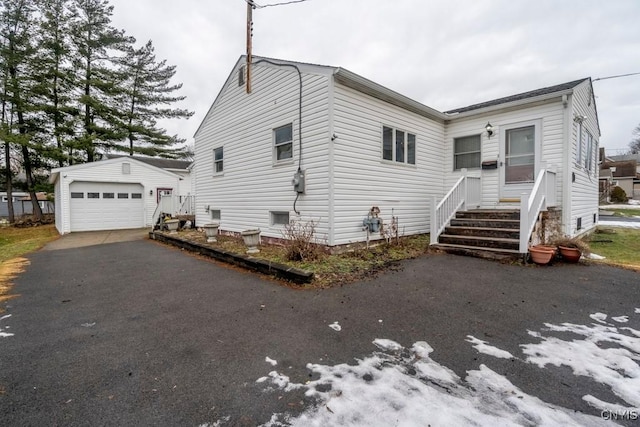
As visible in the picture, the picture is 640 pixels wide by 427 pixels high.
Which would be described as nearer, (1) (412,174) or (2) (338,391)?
(2) (338,391)

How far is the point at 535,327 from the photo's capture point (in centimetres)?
307

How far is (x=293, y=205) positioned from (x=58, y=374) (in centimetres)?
562

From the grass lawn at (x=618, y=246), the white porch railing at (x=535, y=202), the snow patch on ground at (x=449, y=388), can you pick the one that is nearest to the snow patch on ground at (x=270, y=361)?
the snow patch on ground at (x=449, y=388)

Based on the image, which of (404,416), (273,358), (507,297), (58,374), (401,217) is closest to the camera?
(404,416)

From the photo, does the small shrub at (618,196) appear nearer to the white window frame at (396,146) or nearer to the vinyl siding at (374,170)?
the vinyl siding at (374,170)

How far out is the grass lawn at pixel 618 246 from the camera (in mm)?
6070

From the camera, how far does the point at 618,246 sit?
25.8 ft

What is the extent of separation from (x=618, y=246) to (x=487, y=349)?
341 inches

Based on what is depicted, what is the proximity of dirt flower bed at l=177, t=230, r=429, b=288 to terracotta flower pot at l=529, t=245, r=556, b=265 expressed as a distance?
85.9 inches

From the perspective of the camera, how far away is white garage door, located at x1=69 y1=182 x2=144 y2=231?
14.5 m

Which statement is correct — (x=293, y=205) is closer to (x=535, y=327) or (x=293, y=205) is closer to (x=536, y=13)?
(x=535, y=327)

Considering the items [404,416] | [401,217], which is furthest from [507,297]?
[401,217]

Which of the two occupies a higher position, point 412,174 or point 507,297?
point 412,174

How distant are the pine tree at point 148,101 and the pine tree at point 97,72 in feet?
3.78
